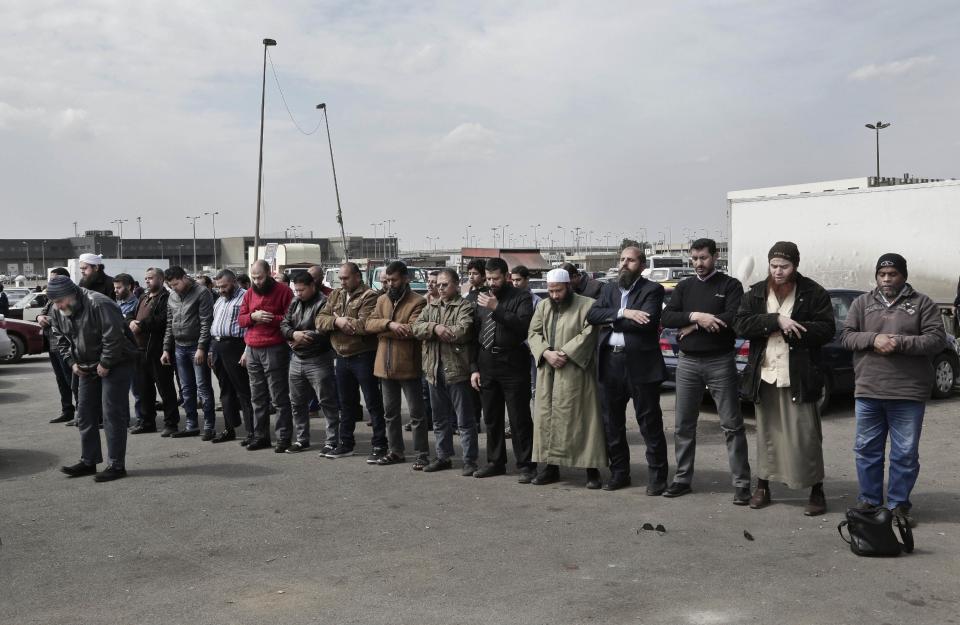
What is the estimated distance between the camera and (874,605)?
4.67 meters

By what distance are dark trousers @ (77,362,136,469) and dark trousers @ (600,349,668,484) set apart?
4510 mm

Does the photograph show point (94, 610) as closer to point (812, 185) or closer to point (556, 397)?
point (556, 397)

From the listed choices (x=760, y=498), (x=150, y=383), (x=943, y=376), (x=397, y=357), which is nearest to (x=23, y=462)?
(x=150, y=383)

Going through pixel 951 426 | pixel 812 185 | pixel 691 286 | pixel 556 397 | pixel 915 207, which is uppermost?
pixel 812 185

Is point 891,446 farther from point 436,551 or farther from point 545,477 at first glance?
point 436,551

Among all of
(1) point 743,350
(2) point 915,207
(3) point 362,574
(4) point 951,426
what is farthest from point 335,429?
(2) point 915,207

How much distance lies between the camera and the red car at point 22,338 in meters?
19.6

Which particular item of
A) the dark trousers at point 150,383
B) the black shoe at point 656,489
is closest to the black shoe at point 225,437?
the dark trousers at point 150,383

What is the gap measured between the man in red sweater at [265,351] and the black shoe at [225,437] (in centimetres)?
53

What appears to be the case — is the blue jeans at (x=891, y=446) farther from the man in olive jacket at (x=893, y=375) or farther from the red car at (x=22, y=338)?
the red car at (x=22, y=338)

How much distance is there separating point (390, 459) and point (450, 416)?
2.42ft

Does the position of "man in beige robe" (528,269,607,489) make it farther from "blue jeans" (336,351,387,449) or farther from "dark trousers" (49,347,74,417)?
"dark trousers" (49,347,74,417)

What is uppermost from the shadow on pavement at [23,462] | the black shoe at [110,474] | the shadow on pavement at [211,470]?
the black shoe at [110,474]

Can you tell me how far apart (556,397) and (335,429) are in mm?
2699
